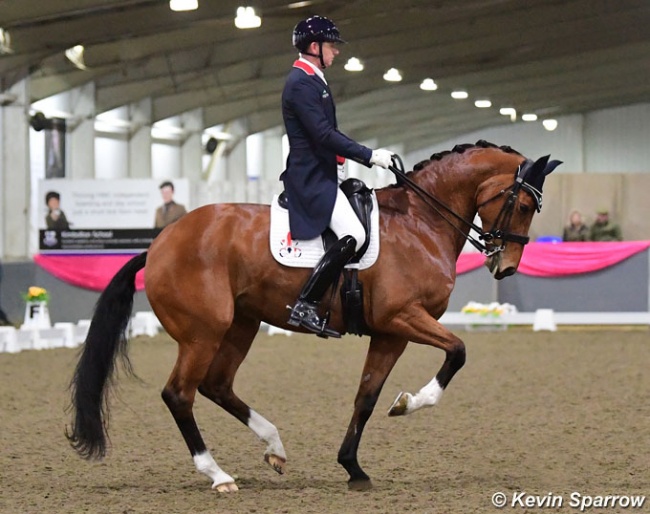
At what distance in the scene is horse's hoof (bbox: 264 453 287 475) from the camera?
511 centimetres

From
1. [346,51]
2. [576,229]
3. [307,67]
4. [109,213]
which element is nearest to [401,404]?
[307,67]

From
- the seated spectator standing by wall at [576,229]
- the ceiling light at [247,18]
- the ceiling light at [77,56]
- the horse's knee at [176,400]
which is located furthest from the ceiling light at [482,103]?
the horse's knee at [176,400]

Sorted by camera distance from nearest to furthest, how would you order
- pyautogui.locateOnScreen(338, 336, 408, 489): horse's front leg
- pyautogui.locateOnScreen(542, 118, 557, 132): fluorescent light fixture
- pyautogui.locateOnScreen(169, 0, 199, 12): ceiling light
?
pyautogui.locateOnScreen(338, 336, 408, 489): horse's front leg, pyautogui.locateOnScreen(169, 0, 199, 12): ceiling light, pyautogui.locateOnScreen(542, 118, 557, 132): fluorescent light fixture

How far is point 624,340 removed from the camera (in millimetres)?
12844

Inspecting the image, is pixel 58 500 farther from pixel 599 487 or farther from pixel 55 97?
pixel 55 97

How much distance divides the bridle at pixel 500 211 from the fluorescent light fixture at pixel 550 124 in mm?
28699

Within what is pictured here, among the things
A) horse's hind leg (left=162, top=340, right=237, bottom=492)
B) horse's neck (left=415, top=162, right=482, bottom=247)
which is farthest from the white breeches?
horse's hind leg (left=162, top=340, right=237, bottom=492)

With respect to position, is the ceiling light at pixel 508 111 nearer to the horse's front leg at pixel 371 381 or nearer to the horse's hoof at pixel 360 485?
the horse's front leg at pixel 371 381

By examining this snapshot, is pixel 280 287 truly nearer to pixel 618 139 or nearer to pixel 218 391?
pixel 218 391

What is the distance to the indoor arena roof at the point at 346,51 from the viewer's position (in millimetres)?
15414

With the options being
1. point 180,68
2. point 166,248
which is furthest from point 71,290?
point 166,248

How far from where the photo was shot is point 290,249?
5.01 meters

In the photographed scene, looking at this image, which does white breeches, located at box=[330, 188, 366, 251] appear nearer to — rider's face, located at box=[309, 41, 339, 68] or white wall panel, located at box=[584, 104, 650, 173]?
rider's face, located at box=[309, 41, 339, 68]

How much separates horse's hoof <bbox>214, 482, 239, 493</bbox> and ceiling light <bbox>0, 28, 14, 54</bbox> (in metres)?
11.1
